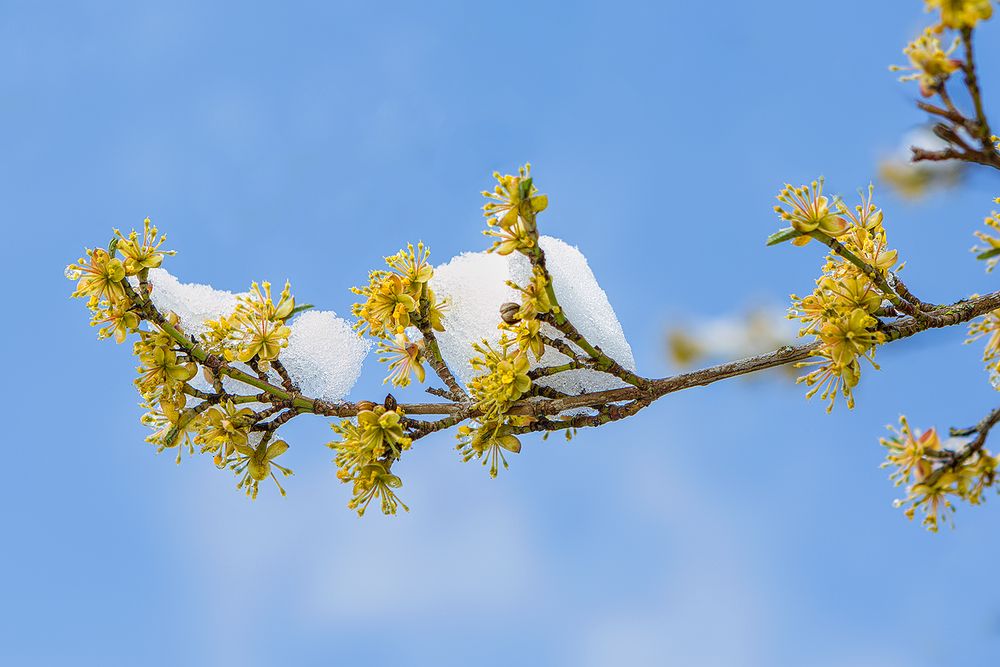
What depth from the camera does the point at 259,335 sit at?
2748 mm

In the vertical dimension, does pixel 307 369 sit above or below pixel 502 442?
above

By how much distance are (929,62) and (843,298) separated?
73 centimetres

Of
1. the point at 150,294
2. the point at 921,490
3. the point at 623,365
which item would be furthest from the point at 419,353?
the point at 921,490

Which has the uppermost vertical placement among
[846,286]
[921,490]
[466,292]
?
[466,292]

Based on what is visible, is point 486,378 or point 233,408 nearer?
point 486,378

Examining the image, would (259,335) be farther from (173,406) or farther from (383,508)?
(383,508)

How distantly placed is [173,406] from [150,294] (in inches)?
14.1

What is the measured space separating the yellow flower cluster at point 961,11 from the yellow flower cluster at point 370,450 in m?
1.63

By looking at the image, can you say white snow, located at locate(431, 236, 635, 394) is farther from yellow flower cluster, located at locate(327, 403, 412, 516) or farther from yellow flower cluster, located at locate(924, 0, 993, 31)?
yellow flower cluster, located at locate(924, 0, 993, 31)

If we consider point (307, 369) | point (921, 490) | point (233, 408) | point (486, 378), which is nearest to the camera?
point (921, 490)

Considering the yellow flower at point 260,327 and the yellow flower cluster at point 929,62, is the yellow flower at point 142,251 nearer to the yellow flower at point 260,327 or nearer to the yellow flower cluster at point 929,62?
the yellow flower at point 260,327

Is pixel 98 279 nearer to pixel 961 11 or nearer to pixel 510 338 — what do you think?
pixel 510 338

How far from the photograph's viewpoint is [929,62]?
81.8 inches

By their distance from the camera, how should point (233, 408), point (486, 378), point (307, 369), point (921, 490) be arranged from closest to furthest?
point (921, 490) < point (486, 378) < point (233, 408) < point (307, 369)
